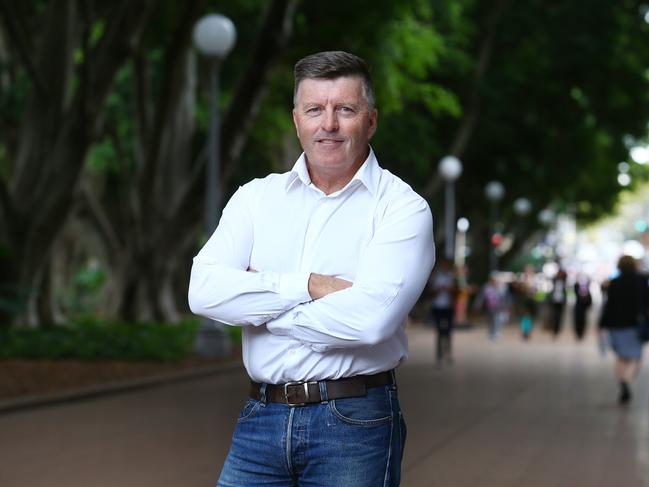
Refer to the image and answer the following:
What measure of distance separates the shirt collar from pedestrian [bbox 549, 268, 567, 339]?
30631 millimetres

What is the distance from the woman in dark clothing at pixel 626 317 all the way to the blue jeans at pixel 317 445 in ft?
40.5

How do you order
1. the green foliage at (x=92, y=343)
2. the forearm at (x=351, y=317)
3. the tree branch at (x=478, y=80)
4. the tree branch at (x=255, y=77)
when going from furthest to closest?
the tree branch at (x=478, y=80) < the tree branch at (x=255, y=77) < the green foliage at (x=92, y=343) < the forearm at (x=351, y=317)

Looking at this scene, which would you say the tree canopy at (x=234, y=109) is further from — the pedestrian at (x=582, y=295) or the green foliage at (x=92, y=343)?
the pedestrian at (x=582, y=295)

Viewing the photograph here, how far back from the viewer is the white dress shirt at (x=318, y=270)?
3.53 m

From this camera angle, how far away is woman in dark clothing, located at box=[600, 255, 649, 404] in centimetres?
1554

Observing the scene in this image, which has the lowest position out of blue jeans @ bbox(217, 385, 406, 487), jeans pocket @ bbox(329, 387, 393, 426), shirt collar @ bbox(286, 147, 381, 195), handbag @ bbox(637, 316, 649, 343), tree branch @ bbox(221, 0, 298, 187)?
handbag @ bbox(637, 316, 649, 343)

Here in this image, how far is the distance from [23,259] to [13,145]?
5750 millimetres

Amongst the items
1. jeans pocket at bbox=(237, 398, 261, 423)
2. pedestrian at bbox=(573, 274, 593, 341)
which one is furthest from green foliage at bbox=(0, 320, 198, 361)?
jeans pocket at bbox=(237, 398, 261, 423)

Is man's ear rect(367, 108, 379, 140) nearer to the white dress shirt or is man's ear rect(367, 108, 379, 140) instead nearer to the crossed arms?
the white dress shirt

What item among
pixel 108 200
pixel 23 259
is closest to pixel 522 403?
pixel 23 259

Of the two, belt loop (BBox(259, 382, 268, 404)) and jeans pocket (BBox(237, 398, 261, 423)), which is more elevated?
belt loop (BBox(259, 382, 268, 404))

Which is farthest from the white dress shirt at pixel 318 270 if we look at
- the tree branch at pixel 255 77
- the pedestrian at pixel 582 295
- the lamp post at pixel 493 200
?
the lamp post at pixel 493 200

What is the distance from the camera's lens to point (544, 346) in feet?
97.7

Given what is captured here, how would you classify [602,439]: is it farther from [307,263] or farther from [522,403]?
[307,263]
